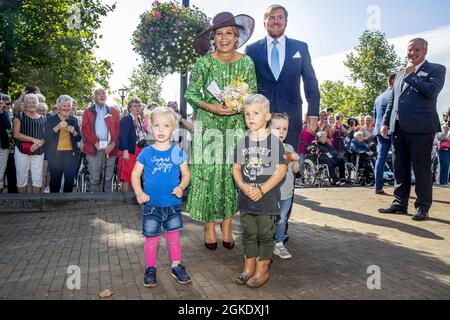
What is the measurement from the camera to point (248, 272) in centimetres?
329

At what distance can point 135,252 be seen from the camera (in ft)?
13.8

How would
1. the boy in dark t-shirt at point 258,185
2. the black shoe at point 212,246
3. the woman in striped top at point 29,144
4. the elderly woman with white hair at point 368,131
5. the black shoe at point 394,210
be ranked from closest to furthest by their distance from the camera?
1. the boy in dark t-shirt at point 258,185
2. the black shoe at point 212,246
3. the black shoe at point 394,210
4. the woman in striped top at point 29,144
5. the elderly woman with white hair at point 368,131

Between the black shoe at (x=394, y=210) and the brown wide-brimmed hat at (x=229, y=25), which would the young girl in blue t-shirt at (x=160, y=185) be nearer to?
the brown wide-brimmed hat at (x=229, y=25)

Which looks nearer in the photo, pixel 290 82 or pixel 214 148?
pixel 214 148

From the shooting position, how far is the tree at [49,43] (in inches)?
658

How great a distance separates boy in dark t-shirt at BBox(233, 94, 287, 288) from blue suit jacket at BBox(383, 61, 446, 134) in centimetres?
356

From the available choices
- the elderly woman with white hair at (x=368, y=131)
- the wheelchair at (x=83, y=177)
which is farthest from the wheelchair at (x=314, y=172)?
the wheelchair at (x=83, y=177)

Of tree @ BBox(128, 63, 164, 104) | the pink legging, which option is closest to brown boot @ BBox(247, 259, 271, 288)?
the pink legging

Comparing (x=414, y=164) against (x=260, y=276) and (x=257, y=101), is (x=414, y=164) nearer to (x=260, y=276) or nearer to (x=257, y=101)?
(x=257, y=101)

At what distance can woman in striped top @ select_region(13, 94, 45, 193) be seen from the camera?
7309 millimetres

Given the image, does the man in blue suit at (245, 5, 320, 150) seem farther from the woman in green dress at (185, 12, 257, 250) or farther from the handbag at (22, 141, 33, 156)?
the handbag at (22, 141, 33, 156)

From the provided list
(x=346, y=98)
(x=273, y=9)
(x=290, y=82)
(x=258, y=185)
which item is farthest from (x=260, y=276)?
(x=346, y=98)

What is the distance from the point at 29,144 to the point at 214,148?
485cm

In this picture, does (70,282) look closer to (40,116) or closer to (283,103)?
(283,103)
